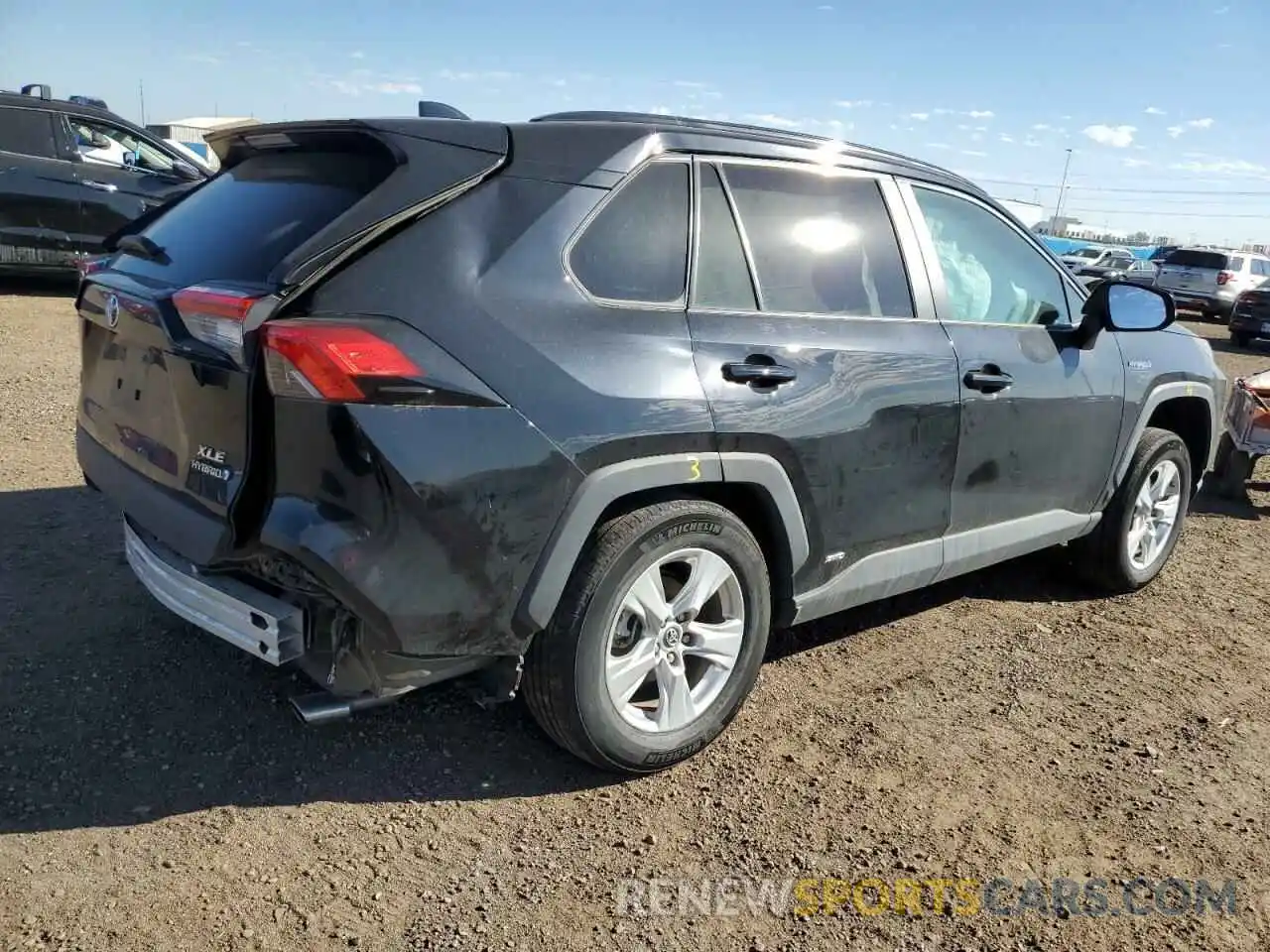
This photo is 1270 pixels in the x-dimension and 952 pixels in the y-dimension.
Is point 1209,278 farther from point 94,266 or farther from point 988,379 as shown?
point 94,266

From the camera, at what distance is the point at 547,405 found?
257 cm

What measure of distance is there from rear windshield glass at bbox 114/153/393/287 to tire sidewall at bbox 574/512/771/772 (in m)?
1.18

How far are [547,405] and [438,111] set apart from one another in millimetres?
1106

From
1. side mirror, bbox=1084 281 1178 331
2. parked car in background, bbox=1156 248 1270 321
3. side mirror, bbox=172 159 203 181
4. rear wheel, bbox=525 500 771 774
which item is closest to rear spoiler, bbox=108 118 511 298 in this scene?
rear wheel, bbox=525 500 771 774

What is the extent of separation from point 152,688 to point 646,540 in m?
1.75

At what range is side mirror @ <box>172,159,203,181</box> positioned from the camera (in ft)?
35.5

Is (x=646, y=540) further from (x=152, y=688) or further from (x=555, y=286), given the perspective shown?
(x=152, y=688)

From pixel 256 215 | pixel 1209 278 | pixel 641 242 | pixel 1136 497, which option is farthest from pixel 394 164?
pixel 1209 278

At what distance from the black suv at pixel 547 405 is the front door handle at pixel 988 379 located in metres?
0.01

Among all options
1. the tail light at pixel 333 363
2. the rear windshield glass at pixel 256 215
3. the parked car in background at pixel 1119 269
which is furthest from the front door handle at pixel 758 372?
the parked car in background at pixel 1119 269

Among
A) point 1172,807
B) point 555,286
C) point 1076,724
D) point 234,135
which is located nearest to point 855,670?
point 1076,724

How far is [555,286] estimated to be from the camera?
2680mm

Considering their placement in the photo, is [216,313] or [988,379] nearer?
[216,313]
